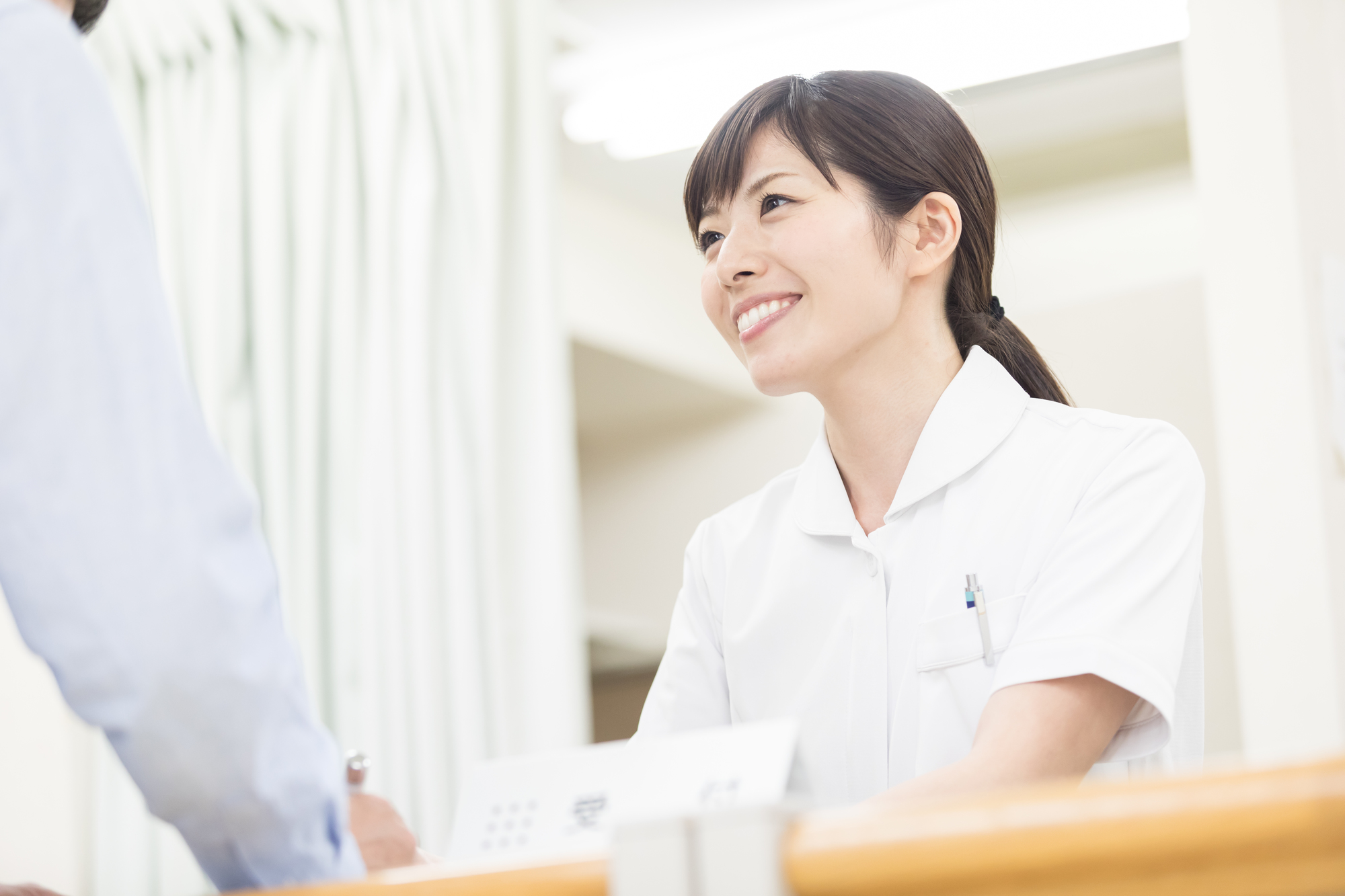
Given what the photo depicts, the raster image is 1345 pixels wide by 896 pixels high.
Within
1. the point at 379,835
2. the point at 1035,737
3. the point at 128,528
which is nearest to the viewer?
the point at 128,528

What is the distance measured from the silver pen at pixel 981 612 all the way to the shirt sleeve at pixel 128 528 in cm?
69

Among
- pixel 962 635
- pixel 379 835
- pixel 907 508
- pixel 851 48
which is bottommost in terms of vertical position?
pixel 379 835

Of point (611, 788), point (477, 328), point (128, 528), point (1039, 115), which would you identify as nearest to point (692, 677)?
point (611, 788)

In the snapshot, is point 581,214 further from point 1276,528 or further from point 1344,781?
point 1344,781

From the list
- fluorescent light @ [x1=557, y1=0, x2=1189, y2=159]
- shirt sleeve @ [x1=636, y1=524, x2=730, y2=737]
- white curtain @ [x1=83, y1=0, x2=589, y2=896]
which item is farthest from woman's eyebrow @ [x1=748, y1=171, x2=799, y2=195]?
fluorescent light @ [x1=557, y1=0, x2=1189, y2=159]

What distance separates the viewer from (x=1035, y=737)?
1143 millimetres

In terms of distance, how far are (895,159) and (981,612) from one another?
0.49m

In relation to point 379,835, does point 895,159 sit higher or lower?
higher

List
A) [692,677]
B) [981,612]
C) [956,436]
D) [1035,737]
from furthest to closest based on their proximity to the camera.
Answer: [692,677] < [956,436] < [981,612] < [1035,737]

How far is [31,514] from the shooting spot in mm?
703

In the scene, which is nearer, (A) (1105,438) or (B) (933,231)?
(A) (1105,438)

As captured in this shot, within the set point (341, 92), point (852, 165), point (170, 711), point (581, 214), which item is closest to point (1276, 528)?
point (852, 165)

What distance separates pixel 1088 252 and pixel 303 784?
3.84m

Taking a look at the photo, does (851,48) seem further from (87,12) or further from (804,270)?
(87,12)
